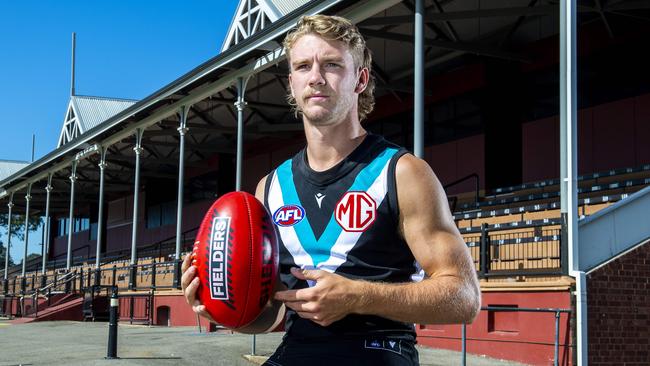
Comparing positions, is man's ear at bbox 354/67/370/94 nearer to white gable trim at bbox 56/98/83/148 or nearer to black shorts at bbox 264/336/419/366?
black shorts at bbox 264/336/419/366

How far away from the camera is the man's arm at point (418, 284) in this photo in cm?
240

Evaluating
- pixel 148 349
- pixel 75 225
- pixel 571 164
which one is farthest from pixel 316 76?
pixel 75 225

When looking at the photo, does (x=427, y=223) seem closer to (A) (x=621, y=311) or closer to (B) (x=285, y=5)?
(A) (x=621, y=311)

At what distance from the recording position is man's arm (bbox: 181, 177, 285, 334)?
2896 mm

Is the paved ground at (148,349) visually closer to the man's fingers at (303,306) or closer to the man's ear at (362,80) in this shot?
the man's ear at (362,80)

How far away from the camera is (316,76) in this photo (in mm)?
2740

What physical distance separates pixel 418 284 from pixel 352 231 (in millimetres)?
313

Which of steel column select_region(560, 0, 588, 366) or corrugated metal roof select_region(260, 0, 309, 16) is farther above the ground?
corrugated metal roof select_region(260, 0, 309, 16)

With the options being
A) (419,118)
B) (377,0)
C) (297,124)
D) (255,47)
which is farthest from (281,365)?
(297,124)

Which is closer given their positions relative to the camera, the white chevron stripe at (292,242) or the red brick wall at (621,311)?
the white chevron stripe at (292,242)

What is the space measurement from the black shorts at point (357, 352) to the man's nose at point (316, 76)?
0.83 metres

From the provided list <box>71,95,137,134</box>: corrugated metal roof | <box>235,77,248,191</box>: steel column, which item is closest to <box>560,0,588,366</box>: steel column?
<box>235,77,248,191</box>: steel column

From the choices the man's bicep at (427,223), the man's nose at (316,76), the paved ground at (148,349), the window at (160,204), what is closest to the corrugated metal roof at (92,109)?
the window at (160,204)

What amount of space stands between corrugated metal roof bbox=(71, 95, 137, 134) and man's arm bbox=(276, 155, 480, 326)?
39599 mm
